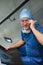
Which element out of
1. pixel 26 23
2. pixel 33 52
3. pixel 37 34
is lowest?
pixel 33 52

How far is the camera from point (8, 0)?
124 inches

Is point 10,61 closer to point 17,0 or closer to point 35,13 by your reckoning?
point 35,13

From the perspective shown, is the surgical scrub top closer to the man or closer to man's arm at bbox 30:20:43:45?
the man

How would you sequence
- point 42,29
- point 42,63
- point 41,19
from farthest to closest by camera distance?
point 41,19, point 42,29, point 42,63

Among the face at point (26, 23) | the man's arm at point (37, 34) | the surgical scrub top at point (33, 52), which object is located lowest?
the surgical scrub top at point (33, 52)

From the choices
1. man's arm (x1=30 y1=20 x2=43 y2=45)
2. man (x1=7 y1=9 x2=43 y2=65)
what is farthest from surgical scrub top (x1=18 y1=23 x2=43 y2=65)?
man's arm (x1=30 y1=20 x2=43 y2=45)

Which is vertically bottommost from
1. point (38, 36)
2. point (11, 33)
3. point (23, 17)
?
point (38, 36)

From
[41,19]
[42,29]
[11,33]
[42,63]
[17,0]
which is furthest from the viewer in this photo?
[11,33]

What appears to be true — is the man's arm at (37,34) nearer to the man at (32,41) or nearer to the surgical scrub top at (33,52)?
the man at (32,41)

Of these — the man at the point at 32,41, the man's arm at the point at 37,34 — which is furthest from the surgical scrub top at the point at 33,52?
the man's arm at the point at 37,34

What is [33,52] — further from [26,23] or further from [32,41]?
[26,23]

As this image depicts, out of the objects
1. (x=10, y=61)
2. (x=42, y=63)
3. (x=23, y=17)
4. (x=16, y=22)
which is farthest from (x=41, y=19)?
(x=10, y=61)

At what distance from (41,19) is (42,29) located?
3.65ft

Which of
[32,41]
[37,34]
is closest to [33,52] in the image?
[32,41]
